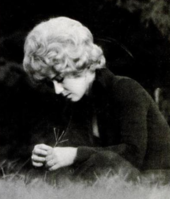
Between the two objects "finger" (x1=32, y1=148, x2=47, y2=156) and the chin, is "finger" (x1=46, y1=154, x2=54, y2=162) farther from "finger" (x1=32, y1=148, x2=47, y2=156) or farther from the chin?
the chin

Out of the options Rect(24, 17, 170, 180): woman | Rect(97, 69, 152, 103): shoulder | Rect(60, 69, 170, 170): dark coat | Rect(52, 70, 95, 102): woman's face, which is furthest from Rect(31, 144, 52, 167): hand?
Rect(97, 69, 152, 103): shoulder

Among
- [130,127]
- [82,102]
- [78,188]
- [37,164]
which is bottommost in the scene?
[78,188]

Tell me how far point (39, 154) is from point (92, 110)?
12.3 inches

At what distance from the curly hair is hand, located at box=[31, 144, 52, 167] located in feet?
1.02

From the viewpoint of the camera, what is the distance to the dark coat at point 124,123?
2.13 metres

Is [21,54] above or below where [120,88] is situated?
above

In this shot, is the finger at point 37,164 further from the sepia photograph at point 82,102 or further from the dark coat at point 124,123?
the dark coat at point 124,123

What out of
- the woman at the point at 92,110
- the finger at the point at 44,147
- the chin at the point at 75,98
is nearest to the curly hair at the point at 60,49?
the woman at the point at 92,110

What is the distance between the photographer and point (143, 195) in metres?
2.15

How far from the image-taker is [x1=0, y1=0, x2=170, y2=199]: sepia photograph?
2.13 meters

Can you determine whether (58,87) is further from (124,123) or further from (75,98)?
(124,123)

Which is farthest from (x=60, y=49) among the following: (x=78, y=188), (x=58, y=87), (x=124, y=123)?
(x=78, y=188)

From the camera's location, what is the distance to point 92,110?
2.18m

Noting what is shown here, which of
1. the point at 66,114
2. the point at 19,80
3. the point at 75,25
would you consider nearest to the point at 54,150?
the point at 66,114
